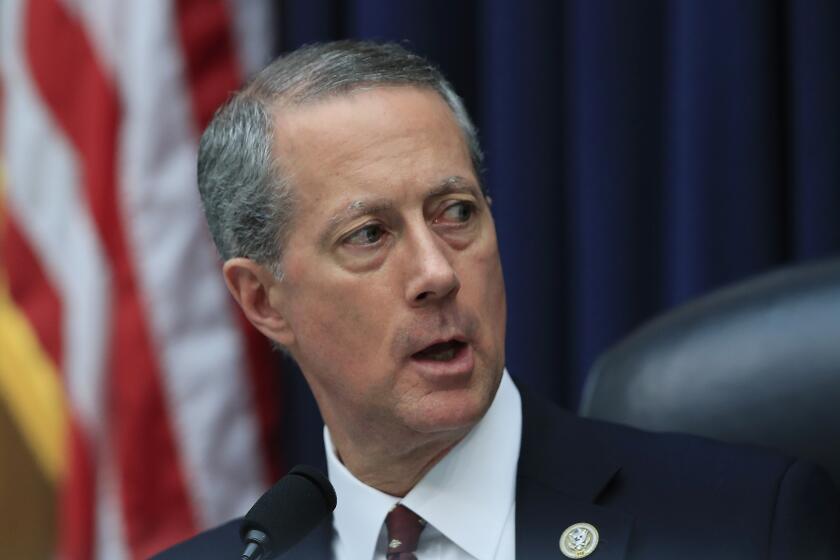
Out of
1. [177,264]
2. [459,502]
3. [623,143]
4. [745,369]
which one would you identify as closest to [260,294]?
[459,502]

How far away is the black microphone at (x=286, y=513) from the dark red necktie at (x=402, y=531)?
44 cm

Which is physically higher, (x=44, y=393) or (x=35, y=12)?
(x=35, y=12)

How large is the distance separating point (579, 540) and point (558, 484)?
0.12 metres

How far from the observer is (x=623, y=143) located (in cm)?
308

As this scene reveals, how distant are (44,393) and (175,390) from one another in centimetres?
37

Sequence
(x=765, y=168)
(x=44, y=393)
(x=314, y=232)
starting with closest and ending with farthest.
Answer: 1. (x=314, y=232)
2. (x=765, y=168)
3. (x=44, y=393)

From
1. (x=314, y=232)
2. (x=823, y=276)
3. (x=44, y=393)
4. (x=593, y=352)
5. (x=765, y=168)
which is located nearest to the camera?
(x=314, y=232)

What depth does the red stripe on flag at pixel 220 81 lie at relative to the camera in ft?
10.6

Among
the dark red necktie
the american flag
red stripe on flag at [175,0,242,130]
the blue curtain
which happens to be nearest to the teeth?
the dark red necktie

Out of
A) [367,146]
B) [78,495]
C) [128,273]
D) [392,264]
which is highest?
[367,146]

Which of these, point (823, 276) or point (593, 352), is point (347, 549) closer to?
point (823, 276)

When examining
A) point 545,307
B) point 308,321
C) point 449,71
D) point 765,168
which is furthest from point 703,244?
point 308,321

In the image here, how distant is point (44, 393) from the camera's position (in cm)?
333

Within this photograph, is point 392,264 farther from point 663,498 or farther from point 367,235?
point 663,498
